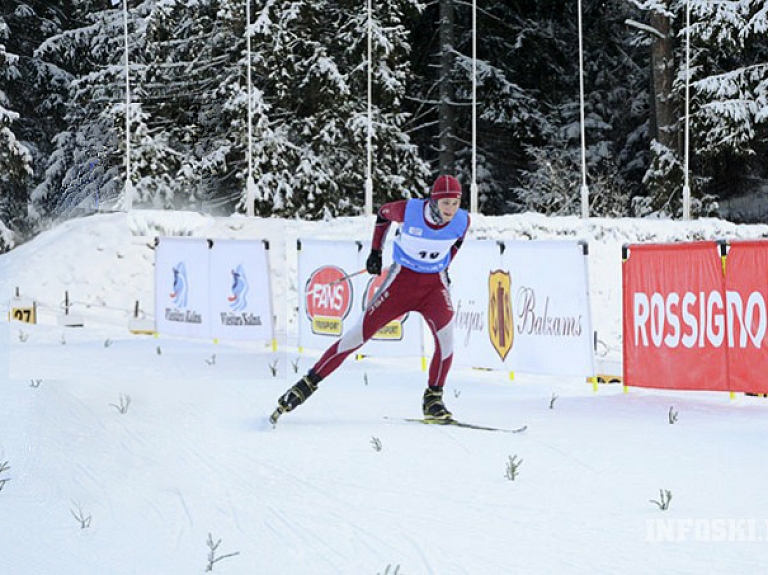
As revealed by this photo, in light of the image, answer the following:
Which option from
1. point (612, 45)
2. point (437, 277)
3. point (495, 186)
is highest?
point (612, 45)

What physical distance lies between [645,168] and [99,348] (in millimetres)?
25369

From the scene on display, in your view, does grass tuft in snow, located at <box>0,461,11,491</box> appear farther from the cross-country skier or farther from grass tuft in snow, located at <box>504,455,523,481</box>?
grass tuft in snow, located at <box>504,455,523,481</box>

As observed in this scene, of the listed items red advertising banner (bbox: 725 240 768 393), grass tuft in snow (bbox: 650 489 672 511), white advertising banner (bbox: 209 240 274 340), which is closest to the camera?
grass tuft in snow (bbox: 650 489 672 511)

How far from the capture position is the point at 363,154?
31.9m

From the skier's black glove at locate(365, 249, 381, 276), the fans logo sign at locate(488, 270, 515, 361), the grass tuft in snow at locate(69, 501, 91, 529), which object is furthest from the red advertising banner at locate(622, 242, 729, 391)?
the grass tuft in snow at locate(69, 501, 91, 529)

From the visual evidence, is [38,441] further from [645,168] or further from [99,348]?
[645,168]

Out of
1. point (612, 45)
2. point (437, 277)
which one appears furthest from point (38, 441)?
point (612, 45)

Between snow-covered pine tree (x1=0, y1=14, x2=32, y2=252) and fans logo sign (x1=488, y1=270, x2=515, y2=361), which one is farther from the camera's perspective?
snow-covered pine tree (x1=0, y1=14, x2=32, y2=252)

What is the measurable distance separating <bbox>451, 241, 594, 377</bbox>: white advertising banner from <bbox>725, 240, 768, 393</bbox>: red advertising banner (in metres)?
1.80

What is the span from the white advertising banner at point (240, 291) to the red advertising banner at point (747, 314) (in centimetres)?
676

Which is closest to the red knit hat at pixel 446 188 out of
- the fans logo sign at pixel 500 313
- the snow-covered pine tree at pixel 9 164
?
the fans logo sign at pixel 500 313

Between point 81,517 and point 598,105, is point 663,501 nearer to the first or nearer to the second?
point 81,517

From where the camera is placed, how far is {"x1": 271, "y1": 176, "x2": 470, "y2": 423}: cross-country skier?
812 centimetres
